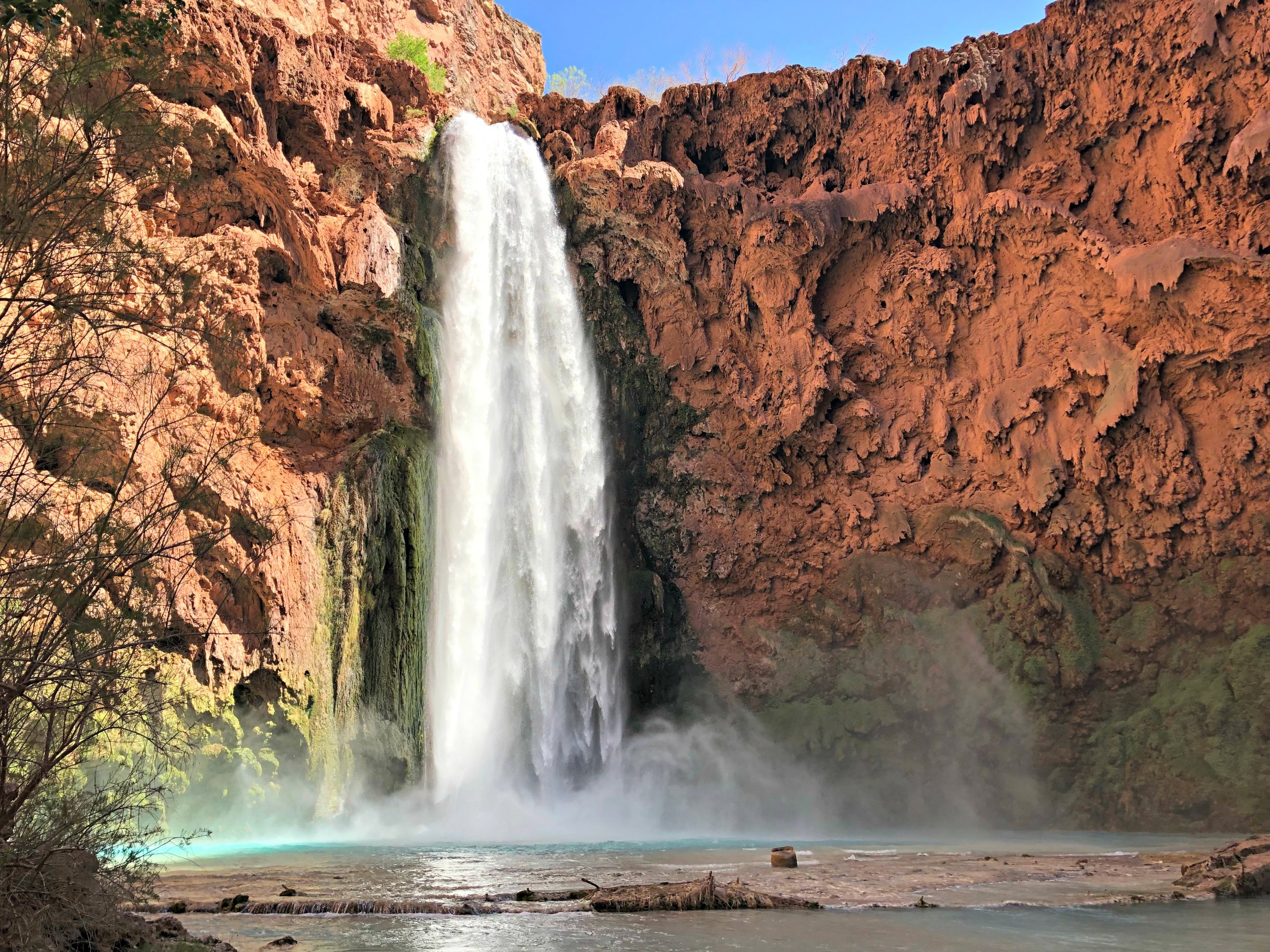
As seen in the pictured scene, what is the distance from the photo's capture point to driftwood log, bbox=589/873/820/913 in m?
9.64

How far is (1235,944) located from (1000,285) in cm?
2045

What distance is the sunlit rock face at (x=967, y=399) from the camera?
2247cm

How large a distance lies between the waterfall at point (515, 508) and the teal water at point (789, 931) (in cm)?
1288

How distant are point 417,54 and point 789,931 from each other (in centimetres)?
3073

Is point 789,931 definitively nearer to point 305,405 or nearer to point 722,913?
point 722,913

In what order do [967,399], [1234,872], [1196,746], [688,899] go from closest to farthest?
1. [688,899]
2. [1234,872]
3. [1196,746]
4. [967,399]

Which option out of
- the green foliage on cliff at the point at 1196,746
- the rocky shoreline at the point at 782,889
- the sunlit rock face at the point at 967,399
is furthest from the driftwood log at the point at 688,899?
the green foliage on cliff at the point at 1196,746

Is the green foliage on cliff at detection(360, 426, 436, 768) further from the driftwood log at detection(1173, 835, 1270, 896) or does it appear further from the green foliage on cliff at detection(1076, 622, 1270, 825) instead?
the green foliage on cliff at detection(1076, 622, 1270, 825)

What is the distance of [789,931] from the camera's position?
823 cm

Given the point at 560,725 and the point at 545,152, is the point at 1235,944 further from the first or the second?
Result: the point at 545,152

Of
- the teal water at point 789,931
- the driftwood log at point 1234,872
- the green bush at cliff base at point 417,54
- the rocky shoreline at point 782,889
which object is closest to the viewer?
the teal water at point 789,931

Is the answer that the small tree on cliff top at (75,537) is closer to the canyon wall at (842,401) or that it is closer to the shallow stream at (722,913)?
the shallow stream at (722,913)

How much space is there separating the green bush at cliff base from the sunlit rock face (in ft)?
18.1

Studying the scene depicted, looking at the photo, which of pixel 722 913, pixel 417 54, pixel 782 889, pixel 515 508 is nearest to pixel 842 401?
pixel 515 508
